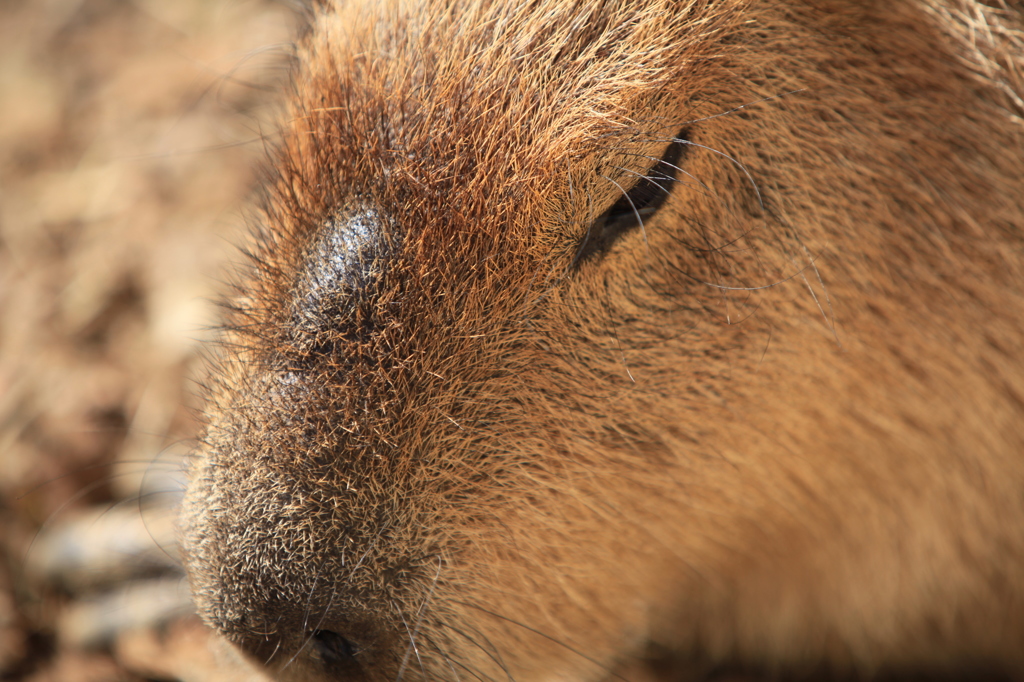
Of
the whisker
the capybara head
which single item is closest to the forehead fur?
the capybara head

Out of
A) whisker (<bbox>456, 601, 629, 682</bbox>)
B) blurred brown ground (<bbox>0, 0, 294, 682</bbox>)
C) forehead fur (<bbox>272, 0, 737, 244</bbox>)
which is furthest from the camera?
blurred brown ground (<bbox>0, 0, 294, 682</bbox>)

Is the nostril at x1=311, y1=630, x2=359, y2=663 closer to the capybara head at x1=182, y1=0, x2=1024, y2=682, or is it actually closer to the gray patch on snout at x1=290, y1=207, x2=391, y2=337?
the capybara head at x1=182, y1=0, x2=1024, y2=682

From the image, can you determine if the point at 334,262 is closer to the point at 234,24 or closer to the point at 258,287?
the point at 258,287

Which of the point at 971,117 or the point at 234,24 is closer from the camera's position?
the point at 971,117

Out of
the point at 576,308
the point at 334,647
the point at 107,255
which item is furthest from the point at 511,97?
the point at 107,255

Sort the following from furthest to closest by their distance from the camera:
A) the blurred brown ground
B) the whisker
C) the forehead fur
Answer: the blurred brown ground
the whisker
the forehead fur

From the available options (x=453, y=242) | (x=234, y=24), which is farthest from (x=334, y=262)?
(x=234, y=24)

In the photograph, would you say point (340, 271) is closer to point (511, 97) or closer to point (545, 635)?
point (511, 97)
